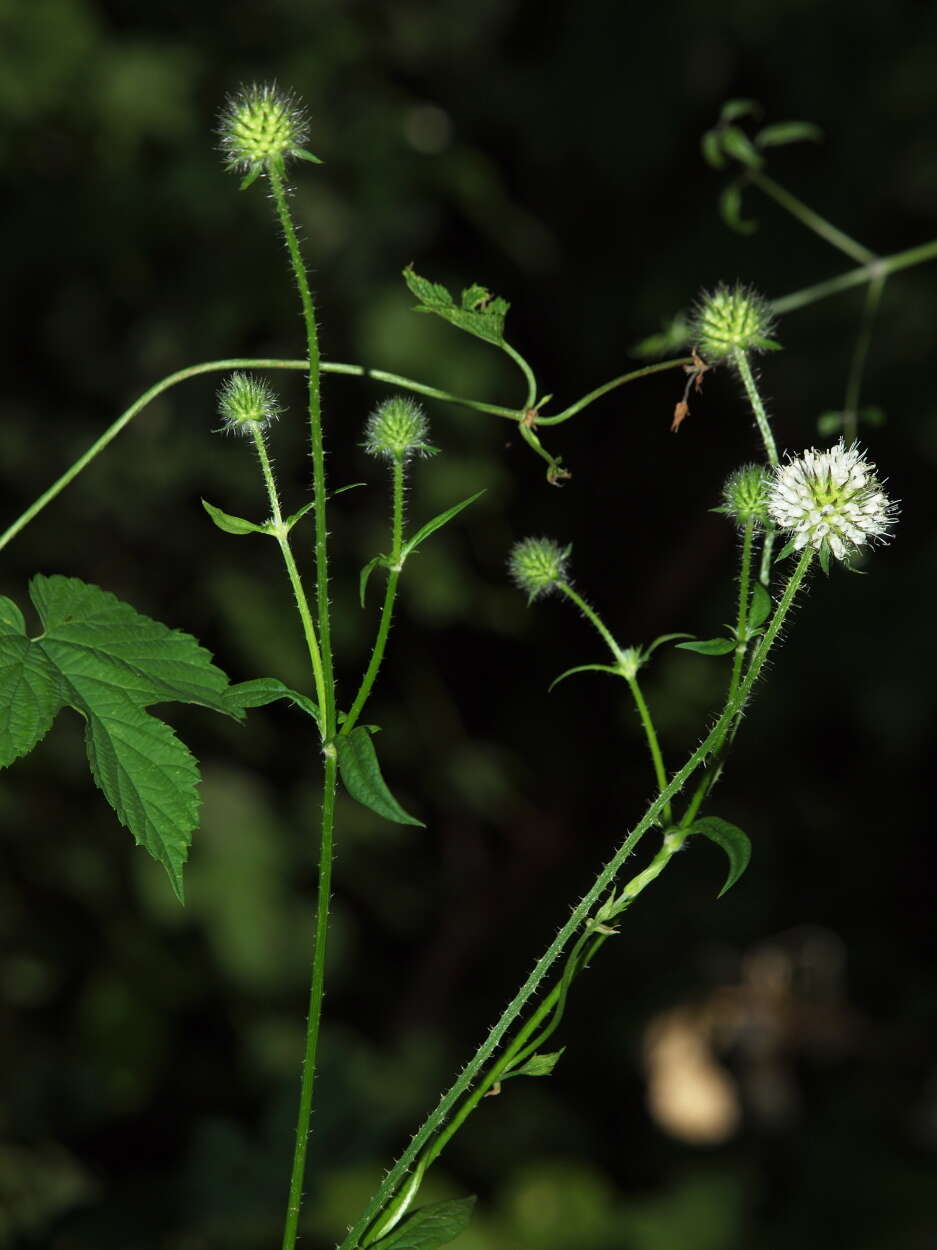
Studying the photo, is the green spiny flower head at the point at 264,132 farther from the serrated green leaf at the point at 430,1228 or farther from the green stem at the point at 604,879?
the serrated green leaf at the point at 430,1228

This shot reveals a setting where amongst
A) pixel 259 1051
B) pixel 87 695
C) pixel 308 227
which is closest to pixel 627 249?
pixel 308 227

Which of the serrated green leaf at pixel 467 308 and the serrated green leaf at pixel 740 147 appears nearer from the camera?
the serrated green leaf at pixel 467 308

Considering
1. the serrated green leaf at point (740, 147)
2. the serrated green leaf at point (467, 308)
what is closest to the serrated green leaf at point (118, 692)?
the serrated green leaf at point (467, 308)

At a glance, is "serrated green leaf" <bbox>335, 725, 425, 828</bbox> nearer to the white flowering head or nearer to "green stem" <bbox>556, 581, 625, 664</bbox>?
"green stem" <bbox>556, 581, 625, 664</bbox>

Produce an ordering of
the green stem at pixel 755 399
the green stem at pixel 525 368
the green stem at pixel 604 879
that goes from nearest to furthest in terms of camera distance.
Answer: the green stem at pixel 604 879, the green stem at pixel 755 399, the green stem at pixel 525 368

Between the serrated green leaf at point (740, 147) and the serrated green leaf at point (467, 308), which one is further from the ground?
the serrated green leaf at point (740, 147)

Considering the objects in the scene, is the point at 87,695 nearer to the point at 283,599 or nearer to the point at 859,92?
the point at 283,599
